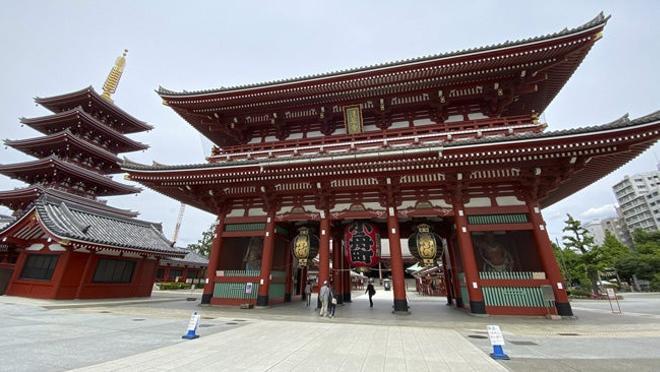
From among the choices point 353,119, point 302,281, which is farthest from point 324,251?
point 302,281

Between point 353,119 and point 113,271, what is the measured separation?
17.9 metres

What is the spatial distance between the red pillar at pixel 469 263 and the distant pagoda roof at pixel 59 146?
1103 inches

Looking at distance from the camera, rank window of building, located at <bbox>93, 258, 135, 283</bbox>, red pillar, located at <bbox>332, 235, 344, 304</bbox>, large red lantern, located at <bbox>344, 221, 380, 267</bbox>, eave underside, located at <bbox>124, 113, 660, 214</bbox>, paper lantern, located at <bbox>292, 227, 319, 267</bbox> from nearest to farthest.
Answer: eave underside, located at <bbox>124, 113, 660, 214</bbox> → large red lantern, located at <bbox>344, 221, 380, 267</bbox> → paper lantern, located at <bbox>292, 227, 319, 267</bbox> → window of building, located at <bbox>93, 258, 135, 283</bbox> → red pillar, located at <bbox>332, 235, 344, 304</bbox>

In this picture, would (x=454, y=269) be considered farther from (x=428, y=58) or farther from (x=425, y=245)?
(x=428, y=58)

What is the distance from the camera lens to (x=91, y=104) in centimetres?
2625

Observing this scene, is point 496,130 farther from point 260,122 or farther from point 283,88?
point 260,122

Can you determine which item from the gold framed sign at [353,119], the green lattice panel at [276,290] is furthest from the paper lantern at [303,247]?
the gold framed sign at [353,119]

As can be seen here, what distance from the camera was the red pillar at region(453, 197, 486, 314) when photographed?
11.1m

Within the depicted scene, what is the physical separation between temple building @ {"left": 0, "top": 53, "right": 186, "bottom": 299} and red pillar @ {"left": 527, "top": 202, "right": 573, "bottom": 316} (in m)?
22.3

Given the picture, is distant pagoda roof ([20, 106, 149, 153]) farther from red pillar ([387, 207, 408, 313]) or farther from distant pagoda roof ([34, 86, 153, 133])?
red pillar ([387, 207, 408, 313])

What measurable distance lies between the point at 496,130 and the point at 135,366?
14219 mm

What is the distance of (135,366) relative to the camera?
4492 millimetres

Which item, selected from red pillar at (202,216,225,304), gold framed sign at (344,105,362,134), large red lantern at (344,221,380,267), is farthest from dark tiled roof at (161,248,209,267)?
gold framed sign at (344,105,362,134)

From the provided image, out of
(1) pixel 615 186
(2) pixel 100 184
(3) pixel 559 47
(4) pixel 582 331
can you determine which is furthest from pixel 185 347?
(1) pixel 615 186
